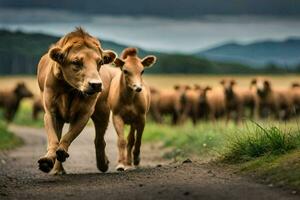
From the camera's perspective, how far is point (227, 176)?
39.3 feet

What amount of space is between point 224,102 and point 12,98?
15.0 m

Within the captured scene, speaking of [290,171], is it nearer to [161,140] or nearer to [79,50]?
[79,50]

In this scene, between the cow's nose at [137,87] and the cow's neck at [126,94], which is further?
the cow's neck at [126,94]

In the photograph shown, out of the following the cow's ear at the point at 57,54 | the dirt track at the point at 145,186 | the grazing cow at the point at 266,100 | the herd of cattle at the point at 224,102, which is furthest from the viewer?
the grazing cow at the point at 266,100

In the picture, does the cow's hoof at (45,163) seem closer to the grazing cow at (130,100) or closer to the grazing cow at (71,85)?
the grazing cow at (71,85)

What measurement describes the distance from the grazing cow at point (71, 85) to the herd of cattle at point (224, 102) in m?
22.9

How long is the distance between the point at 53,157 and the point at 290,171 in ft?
11.4

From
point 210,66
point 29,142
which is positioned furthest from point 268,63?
point 29,142

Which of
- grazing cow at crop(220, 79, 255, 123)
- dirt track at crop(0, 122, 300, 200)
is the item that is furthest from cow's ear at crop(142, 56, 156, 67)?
grazing cow at crop(220, 79, 255, 123)

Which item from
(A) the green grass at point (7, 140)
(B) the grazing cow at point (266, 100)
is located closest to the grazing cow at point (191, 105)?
(B) the grazing cow at point (266, 100)

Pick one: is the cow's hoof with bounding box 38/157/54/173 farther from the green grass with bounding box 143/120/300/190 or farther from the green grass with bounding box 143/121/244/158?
the green grass with bounding box 143/121/244/158

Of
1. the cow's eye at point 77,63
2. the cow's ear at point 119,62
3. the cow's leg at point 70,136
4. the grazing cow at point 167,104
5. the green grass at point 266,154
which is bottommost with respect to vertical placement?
the green grass at point 266,154

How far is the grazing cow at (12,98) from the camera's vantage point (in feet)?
159

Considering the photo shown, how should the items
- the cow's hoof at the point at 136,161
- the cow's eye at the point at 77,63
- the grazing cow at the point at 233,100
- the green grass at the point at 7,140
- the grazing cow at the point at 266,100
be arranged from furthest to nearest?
1. the grazing cow at the point at 266,100
2. the grazing cow at the point at 233,100
3. the green grass at the point at 7,140
4. the cow's hoof at the point at 136,161
5. the cow's eye at the point at 77,63
